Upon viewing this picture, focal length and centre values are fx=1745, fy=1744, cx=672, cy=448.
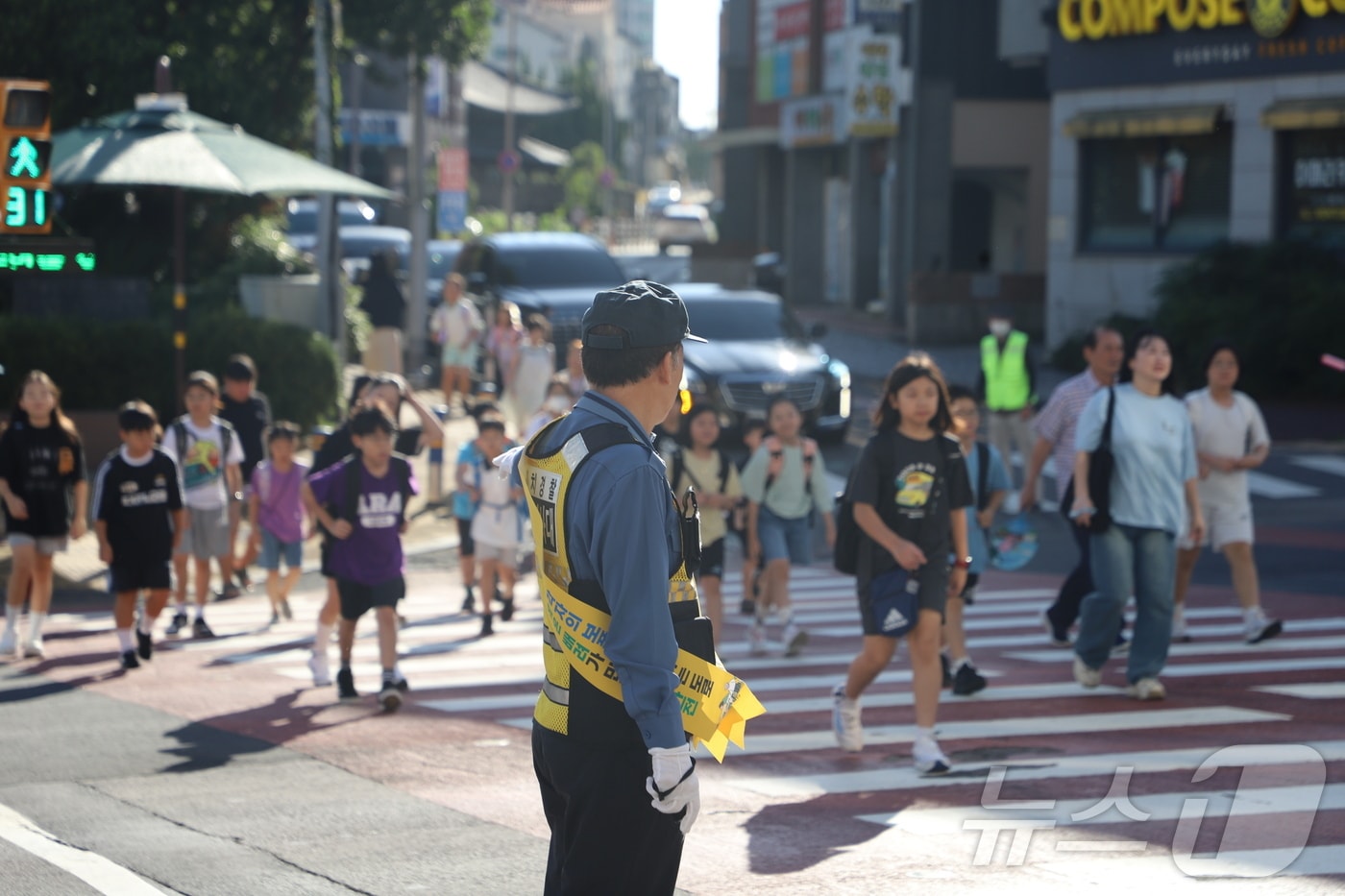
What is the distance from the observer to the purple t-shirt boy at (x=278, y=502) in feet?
41.1

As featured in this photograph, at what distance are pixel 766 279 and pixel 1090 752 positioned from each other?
102ft

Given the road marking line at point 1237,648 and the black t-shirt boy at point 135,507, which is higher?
the black t-shirt boy at point 135,507

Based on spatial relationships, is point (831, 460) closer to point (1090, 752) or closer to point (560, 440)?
point (1090, 752)

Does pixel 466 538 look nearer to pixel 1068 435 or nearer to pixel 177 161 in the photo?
pixel 1068 435

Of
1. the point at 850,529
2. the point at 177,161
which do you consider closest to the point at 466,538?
the point at 177,161

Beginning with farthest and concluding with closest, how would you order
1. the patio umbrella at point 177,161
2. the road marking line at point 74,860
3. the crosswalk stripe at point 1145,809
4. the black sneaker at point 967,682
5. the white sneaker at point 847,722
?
the patio umbrella at point 177,161 < the black sneaker at point 967,682 < the white sneaker at point 847,722 < the crosswalk stripe at point 1145,809 < the road marking line at point 74,860

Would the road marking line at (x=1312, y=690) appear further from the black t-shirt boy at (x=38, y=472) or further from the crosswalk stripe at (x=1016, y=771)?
the black t-shirt boy at (x=38, y=472)

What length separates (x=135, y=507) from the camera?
34.7ft

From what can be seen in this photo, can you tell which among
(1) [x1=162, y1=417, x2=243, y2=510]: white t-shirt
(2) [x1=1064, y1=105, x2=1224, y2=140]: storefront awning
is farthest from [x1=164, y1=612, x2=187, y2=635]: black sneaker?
(2) [x1=1064, y1=105, x2=1224, y2=140]: storefront awning

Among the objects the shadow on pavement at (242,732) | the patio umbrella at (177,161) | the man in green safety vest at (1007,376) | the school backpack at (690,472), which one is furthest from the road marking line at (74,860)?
the man in green safety vest at (1007,376)

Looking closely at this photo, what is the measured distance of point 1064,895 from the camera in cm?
602

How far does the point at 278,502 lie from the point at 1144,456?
248 inches

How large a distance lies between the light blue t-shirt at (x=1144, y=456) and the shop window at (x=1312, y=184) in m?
17.3

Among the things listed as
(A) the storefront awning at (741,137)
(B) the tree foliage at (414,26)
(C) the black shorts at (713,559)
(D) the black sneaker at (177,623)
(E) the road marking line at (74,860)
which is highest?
(A) the storefront awning at (741,137)
